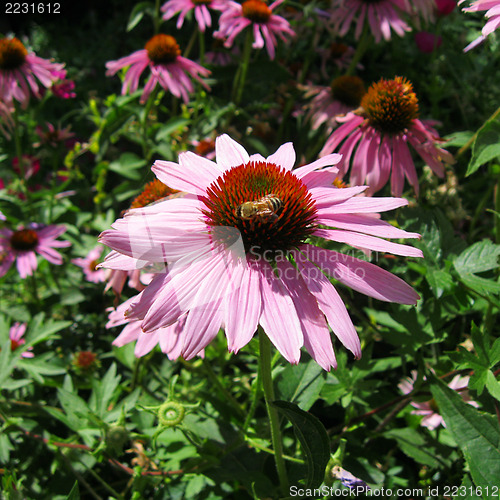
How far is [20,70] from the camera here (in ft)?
7.77

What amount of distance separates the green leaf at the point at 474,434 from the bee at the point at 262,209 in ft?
2.09

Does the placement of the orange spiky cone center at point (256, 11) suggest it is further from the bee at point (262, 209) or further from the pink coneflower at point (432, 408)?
the pink coneflower at point (432, 408)

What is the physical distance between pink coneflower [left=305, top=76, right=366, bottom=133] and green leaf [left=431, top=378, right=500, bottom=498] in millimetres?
1452

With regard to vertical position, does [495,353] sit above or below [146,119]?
below

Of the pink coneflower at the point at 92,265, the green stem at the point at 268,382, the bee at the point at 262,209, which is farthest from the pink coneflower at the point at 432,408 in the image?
the pink coneflower at the point at 92,265

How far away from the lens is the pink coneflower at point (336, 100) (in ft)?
7.29

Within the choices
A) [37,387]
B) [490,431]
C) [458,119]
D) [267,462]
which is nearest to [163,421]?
[267,462]

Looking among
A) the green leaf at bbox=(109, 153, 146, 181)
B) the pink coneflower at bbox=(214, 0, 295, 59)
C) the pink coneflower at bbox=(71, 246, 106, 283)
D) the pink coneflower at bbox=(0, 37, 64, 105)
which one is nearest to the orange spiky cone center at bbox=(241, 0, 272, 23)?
the pink coneflower at bbox=(214, 0, 295, 59)

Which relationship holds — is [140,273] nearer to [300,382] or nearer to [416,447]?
[300,382]

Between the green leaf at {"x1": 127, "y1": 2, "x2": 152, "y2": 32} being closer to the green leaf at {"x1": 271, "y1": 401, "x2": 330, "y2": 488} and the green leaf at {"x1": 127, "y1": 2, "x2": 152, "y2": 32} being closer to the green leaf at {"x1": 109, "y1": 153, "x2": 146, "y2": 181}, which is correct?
the green leaf at {"x1": 109, "y1": 153, "x2": 146, "y2": 181}

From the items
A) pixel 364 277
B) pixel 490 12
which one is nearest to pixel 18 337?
pixel 364 277

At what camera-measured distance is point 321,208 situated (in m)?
1.05

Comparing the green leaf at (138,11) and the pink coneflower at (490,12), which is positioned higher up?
the pink coneflower at (490,12)

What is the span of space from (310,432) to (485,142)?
1005mm
